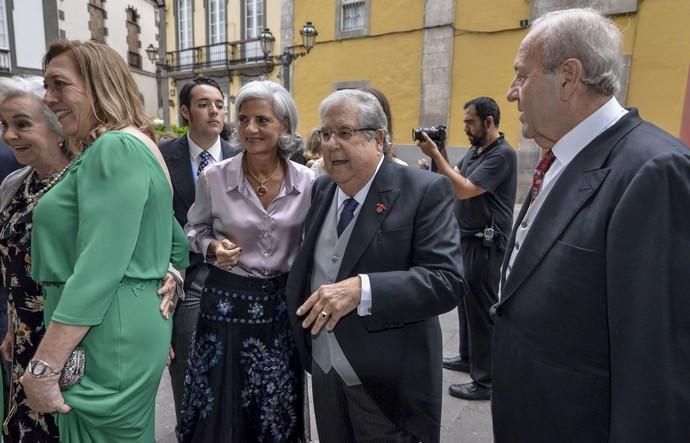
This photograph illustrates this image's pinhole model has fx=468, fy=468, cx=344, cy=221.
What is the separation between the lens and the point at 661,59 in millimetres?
9492

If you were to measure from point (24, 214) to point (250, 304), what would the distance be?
0.90 meters

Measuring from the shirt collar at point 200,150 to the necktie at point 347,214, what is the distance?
1.24 m

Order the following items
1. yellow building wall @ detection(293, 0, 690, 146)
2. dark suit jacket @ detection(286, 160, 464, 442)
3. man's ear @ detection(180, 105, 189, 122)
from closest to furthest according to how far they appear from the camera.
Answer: dark suit jacket @ detection(286, 160, 464, 442)
man's ear @ detection(180, 105, 189, 122)
yellow building wall @ detection(293, 0, 690, 146)

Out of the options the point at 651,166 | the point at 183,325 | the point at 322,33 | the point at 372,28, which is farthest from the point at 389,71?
the point at 651,166

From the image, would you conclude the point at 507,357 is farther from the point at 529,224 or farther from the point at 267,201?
the point at 267,201

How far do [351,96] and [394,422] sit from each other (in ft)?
4.03

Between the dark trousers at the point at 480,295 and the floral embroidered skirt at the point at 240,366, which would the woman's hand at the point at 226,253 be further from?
the dark trousers at the point at 480,295

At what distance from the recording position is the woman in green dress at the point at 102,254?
4.50 ft

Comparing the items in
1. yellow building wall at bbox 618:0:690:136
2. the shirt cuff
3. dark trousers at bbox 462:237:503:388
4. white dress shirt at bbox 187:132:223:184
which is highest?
yellow building wall at bbox 618:0:690:136

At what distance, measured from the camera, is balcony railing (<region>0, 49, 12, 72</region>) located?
12930mm

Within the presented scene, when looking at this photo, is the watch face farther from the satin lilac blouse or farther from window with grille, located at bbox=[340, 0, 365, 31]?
window with grille, located at bbox=[340, 0, 365, 31]

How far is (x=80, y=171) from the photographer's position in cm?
141

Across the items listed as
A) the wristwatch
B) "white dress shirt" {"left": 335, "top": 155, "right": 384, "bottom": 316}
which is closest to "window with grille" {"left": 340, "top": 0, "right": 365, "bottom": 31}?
"white dress shirt" {"left": 335, "top": 155, "right": 384, "bottom": 316}

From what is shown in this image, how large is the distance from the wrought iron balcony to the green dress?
14280 mm
